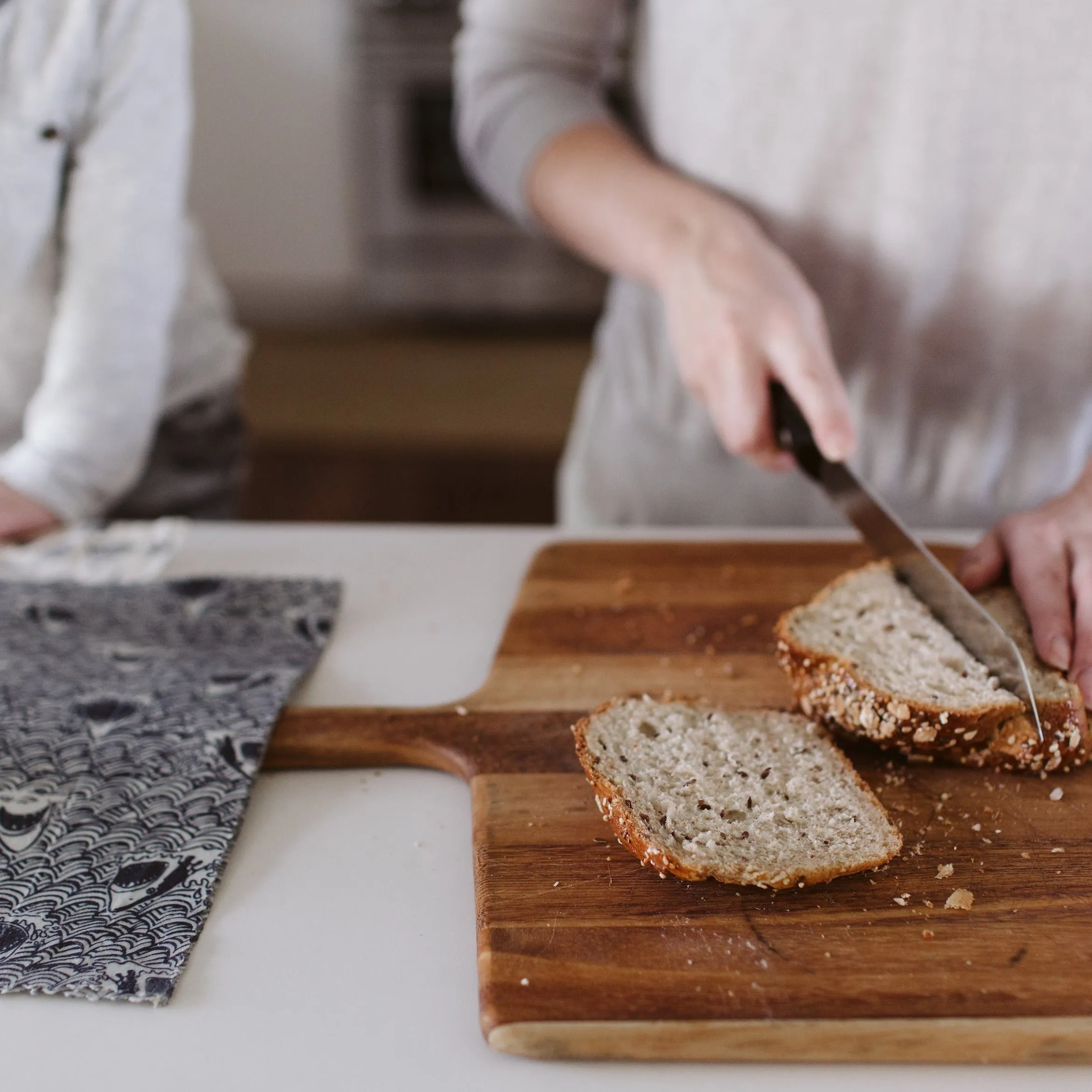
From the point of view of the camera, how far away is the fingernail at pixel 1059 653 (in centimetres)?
98

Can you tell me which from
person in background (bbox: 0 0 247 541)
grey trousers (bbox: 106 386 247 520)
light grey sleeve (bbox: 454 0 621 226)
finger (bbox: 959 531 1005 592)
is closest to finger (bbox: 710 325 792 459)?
finger (bbox: 959 531 1005 592)

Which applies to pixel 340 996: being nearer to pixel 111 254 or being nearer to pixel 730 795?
pixel 730 795

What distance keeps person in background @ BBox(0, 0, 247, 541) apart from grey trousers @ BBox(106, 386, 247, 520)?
221 mm

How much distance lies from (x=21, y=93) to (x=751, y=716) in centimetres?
96

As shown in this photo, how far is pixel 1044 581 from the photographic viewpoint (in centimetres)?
104

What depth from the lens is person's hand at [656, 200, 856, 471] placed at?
1.06 m

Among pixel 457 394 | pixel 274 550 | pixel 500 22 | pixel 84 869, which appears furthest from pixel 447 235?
pixel 84 869

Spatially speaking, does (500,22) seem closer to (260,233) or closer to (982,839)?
(982,839)

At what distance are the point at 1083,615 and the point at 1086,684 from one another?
81mm

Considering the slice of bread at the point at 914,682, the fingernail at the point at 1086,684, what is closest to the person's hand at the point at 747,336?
the slice of bread at the point at 914,682

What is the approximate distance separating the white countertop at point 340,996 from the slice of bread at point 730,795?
13 centimetres

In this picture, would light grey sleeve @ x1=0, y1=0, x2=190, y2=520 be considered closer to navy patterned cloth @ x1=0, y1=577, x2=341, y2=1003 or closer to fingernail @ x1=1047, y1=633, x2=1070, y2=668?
navy patterned cloth @ x1=0, y1=577, x2=341, y2=1003

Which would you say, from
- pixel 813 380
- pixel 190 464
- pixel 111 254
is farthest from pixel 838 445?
pixel 190 464

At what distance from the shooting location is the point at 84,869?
32.1 inches
